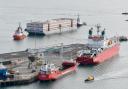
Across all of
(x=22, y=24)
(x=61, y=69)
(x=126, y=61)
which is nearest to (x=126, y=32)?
(x=22, y=24)

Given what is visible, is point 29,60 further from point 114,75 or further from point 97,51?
point 97,51

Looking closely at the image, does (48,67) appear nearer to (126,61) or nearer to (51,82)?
(51,82)

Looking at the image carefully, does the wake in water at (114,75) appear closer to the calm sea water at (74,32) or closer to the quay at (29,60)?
the calm sea water at (74,32)

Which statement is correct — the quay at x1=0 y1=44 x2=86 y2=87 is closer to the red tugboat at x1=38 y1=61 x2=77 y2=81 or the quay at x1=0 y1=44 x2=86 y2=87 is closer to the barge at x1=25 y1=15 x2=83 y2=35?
the red tugboat at x1=38 y1=61 x2=77 y2=81

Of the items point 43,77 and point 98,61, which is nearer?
point 43,77

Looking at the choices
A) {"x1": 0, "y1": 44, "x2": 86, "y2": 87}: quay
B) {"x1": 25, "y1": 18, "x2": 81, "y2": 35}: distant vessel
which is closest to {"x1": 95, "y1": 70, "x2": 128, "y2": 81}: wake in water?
{"x1": 0, "y1": 44, "x2": 86, "y2": 87}: quay

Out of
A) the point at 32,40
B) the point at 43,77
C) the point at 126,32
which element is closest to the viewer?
the point at 43,77
